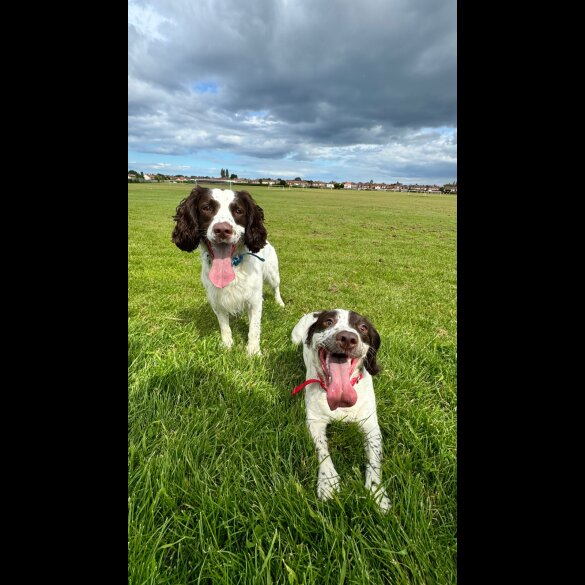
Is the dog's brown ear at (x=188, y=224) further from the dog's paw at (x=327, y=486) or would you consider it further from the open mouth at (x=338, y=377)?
the dog's paw at (x=327, y=486)

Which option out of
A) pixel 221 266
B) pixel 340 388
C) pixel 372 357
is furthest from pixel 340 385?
pixel 221 266

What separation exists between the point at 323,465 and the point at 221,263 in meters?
2.31

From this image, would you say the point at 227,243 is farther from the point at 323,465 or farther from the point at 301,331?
the point at 323,465

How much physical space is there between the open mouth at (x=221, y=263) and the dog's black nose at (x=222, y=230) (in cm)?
23

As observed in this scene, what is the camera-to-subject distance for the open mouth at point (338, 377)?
2350mm

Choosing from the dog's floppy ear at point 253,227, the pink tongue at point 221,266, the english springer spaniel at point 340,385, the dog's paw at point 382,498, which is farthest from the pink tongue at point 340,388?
the dog's floppy ear at point 253,227

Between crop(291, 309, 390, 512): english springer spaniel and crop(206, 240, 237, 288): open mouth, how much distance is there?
48.7 inches

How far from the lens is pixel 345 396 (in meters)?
2.36

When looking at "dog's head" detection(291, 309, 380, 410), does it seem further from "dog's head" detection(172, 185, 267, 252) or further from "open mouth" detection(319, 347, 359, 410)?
"dog's head" detection(172, 185, 267, 252)

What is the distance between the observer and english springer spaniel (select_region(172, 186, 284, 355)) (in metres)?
3.46
